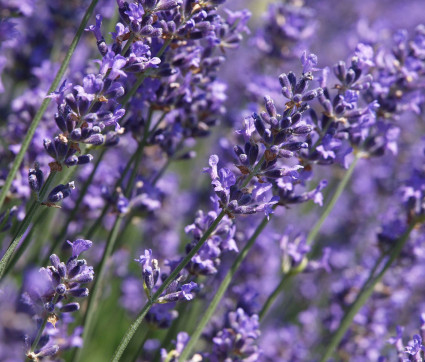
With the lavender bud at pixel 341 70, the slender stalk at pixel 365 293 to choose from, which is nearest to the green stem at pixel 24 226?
the lavender bud at pixel 341 70

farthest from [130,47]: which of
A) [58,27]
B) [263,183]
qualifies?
[58,27]

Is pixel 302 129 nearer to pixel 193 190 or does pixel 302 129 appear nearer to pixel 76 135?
pixel 76 135

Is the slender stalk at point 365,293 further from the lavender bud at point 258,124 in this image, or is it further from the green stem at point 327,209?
the lavender bud at point 258,124

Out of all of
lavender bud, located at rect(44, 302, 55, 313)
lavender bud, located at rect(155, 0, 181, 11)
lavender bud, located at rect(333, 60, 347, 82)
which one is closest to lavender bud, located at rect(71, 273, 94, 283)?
lavender bud, located at rect(44, 302, 55, 313)

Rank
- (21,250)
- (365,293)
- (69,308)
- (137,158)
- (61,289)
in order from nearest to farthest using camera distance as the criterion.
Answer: (61,289) < (69,308) < (21,250) < (137,158) < (365,293)

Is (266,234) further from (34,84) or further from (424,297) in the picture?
(34,84)

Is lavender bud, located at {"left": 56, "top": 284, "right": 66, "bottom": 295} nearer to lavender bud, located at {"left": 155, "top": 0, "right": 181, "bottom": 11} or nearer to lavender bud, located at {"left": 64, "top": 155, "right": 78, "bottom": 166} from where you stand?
lavender bud, located at {"left": 64, "top": 155, "right": 78, "bottom": 166}

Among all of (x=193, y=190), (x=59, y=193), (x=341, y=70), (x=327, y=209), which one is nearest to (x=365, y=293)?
(x=327, y=209)

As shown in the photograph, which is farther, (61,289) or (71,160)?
(71,160)
